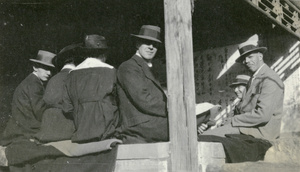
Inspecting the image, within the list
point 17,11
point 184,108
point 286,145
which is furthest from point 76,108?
point 17,11

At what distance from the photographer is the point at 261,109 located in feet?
24.0

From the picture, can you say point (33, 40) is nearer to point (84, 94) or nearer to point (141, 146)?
point (84, 94)

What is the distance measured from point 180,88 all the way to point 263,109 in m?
2.14

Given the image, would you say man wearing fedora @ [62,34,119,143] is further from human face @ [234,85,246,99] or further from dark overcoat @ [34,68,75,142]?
A: human face @ [234,85,246,99]

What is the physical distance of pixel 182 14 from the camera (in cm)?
579

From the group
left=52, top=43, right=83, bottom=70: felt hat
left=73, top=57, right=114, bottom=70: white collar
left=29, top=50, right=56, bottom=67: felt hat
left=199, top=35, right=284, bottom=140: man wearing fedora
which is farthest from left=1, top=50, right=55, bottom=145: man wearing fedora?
left=199, top=35, right=284, bottom=140: man wearing fedora

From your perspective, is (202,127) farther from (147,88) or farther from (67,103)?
(67,103)

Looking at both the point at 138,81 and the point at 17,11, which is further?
the point at 17,11

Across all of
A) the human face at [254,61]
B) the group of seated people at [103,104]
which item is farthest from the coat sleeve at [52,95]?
the human face at [254,61]

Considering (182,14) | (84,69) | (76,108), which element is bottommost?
(76,108)

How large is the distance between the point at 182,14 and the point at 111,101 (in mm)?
1490

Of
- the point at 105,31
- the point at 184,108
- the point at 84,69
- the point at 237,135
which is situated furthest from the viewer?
the point at 105,31

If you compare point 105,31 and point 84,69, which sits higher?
point 105,31

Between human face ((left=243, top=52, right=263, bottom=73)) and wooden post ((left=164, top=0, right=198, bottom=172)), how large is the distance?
2.64 metres
